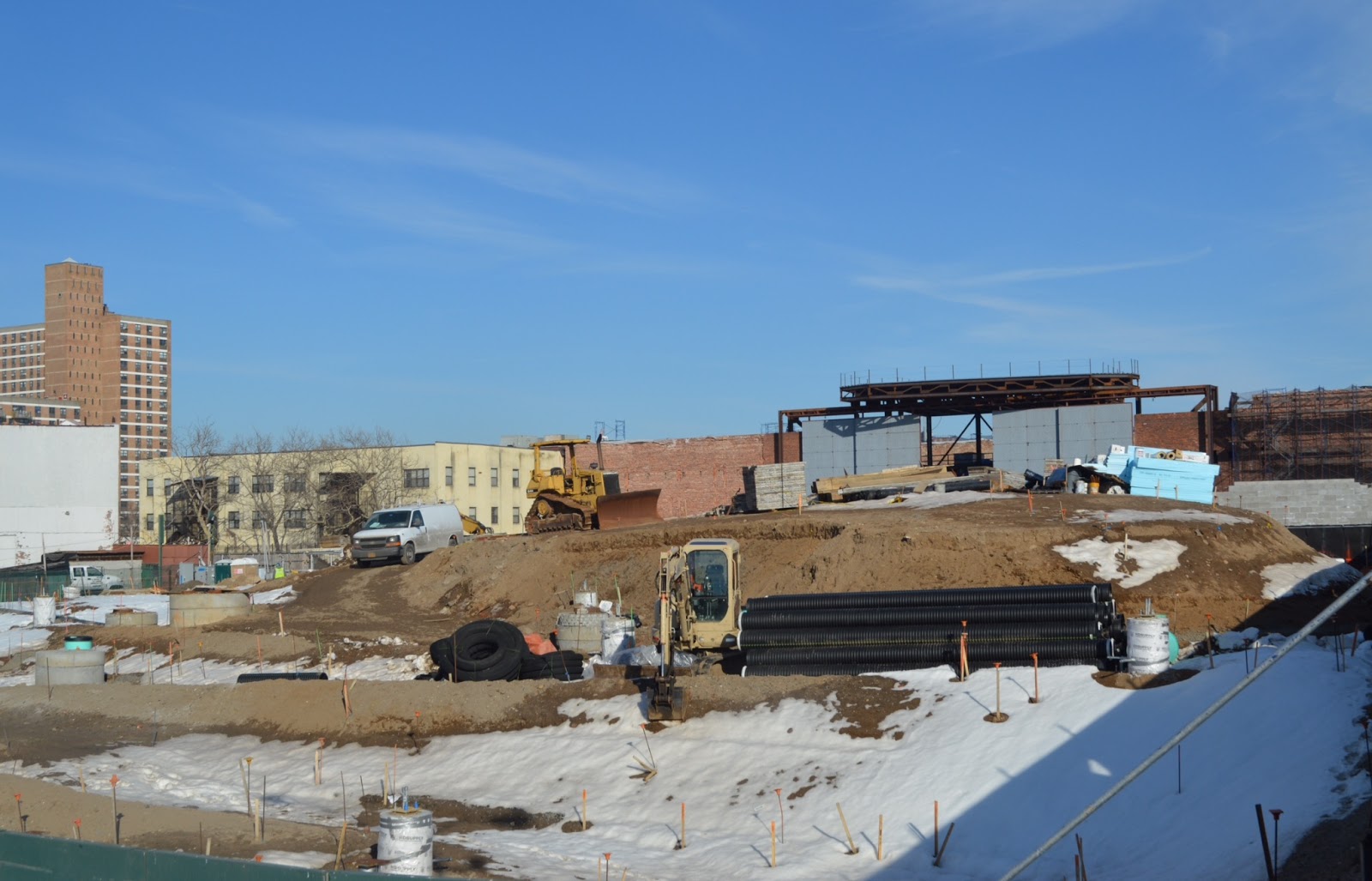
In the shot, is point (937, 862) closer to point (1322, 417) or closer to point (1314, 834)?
point (1314, 834)

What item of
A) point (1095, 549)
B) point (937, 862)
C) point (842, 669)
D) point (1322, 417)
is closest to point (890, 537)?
point (1095, 549)

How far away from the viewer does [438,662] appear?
24.3m

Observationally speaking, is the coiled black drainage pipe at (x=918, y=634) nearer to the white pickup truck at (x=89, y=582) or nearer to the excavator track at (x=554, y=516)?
the excavator track at (x=554, y=516)

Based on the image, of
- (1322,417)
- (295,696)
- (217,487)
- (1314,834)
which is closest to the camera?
(1314,834)

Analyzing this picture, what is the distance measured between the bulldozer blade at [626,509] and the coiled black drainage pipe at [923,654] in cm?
1834

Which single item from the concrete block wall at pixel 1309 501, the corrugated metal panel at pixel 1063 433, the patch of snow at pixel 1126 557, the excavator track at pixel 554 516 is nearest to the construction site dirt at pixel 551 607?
the patch of snow at pixel 1126 557

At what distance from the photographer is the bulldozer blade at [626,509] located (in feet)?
131

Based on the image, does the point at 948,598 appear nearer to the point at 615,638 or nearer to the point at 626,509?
the point at 615,638

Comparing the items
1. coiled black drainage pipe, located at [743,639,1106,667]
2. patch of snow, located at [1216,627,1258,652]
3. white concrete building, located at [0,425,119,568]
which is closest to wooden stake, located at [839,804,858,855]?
coiled black drainage pipe, located at [743,639,1106,667]

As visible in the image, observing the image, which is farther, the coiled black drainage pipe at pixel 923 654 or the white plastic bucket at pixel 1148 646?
the coiled black drainage pipe at pixel 923 654

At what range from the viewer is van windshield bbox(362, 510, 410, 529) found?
40.5 metres

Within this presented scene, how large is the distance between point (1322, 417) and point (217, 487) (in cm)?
5845

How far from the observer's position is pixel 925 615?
20.7m

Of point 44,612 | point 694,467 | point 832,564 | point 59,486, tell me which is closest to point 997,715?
point 832,564
